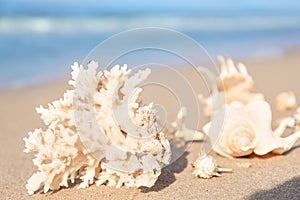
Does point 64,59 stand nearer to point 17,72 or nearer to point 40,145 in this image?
point 17,72

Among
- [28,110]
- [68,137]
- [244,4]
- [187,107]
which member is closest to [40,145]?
[68,137]

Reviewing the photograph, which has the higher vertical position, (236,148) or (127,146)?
(127,146)

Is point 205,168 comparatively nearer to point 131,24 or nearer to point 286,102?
point 286,102

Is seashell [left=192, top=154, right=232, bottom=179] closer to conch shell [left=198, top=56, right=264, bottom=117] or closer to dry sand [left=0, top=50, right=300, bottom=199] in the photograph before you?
dry sand [left=0, top=50, right=300, bottom=199]

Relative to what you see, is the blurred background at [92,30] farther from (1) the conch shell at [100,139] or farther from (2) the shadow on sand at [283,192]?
(2) the shadow on sand at [283,192]

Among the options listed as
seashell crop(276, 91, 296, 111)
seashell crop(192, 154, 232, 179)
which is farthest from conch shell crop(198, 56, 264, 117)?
seashell crop(192, 154, 232, 179)

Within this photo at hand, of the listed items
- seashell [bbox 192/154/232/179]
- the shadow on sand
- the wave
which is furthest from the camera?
the wave
